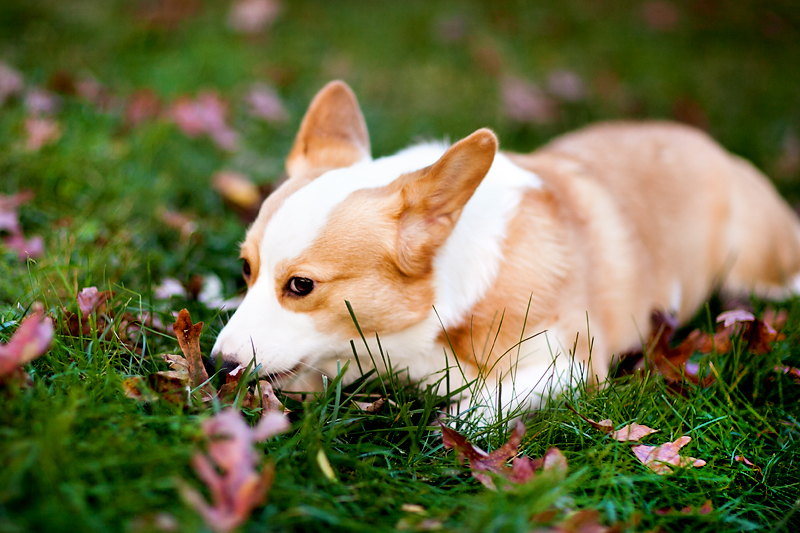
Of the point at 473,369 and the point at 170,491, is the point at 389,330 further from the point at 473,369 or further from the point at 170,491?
the point at 170,491

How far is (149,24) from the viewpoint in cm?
519

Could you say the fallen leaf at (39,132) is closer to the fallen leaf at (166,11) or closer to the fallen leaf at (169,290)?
the fallen leaf at (169,290)

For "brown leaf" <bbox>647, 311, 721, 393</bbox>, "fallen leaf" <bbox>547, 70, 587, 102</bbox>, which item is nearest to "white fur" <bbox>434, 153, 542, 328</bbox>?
"brown leaf" <bbox>647, 311, 721, 393</bbox>

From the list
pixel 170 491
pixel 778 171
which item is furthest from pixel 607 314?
pixel 778 171

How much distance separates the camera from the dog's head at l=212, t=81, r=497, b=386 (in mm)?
1994

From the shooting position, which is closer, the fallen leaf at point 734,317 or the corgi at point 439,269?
the corgi at point 439,269

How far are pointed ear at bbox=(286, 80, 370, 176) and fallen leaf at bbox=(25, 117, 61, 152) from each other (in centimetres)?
150

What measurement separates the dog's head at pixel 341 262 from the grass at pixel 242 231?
8.7 inches

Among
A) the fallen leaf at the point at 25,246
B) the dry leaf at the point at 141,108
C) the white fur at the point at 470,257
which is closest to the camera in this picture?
the white fur at the point at 470,257

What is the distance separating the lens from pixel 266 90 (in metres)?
4.75

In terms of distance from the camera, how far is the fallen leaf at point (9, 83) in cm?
361

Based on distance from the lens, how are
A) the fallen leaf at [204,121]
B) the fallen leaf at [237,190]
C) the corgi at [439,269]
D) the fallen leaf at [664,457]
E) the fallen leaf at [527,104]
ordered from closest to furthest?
the fallen leaf at [664,457] → the corgi at [439,269] → the fallen leaf at [237,190] → the fallen leaf at [204,121] → the fallen leaf at [527,104]

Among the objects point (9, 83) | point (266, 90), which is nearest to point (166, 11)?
point (266, 90)

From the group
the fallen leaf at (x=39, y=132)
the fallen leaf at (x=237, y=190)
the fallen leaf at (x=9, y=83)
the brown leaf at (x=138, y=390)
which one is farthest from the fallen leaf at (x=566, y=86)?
the brown leaf at (x=138, y=390)
